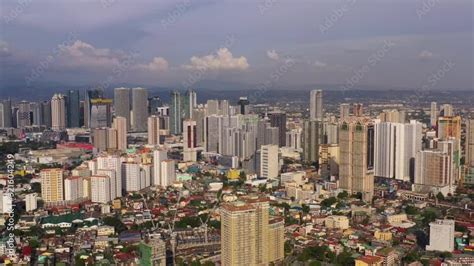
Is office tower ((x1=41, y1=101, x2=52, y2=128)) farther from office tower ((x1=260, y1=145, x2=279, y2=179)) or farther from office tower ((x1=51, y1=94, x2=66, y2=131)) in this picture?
office tower ((x1=260, y1=145, x2=279, y2=179))

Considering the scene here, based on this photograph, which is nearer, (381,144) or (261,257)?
(261,257)

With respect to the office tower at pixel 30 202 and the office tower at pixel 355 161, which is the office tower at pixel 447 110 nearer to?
the office tower at pixel 355 161

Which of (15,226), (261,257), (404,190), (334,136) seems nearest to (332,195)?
(404,190)

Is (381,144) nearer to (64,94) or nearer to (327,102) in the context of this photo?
(327,102)

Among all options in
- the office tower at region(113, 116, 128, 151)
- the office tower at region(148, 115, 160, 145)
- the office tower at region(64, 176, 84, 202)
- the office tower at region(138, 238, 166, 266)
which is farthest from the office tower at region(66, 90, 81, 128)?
the office tower at region(138, 238, 166, 266)

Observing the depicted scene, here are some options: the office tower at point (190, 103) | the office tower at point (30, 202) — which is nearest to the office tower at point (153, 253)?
the office tower at point (30, 202)
